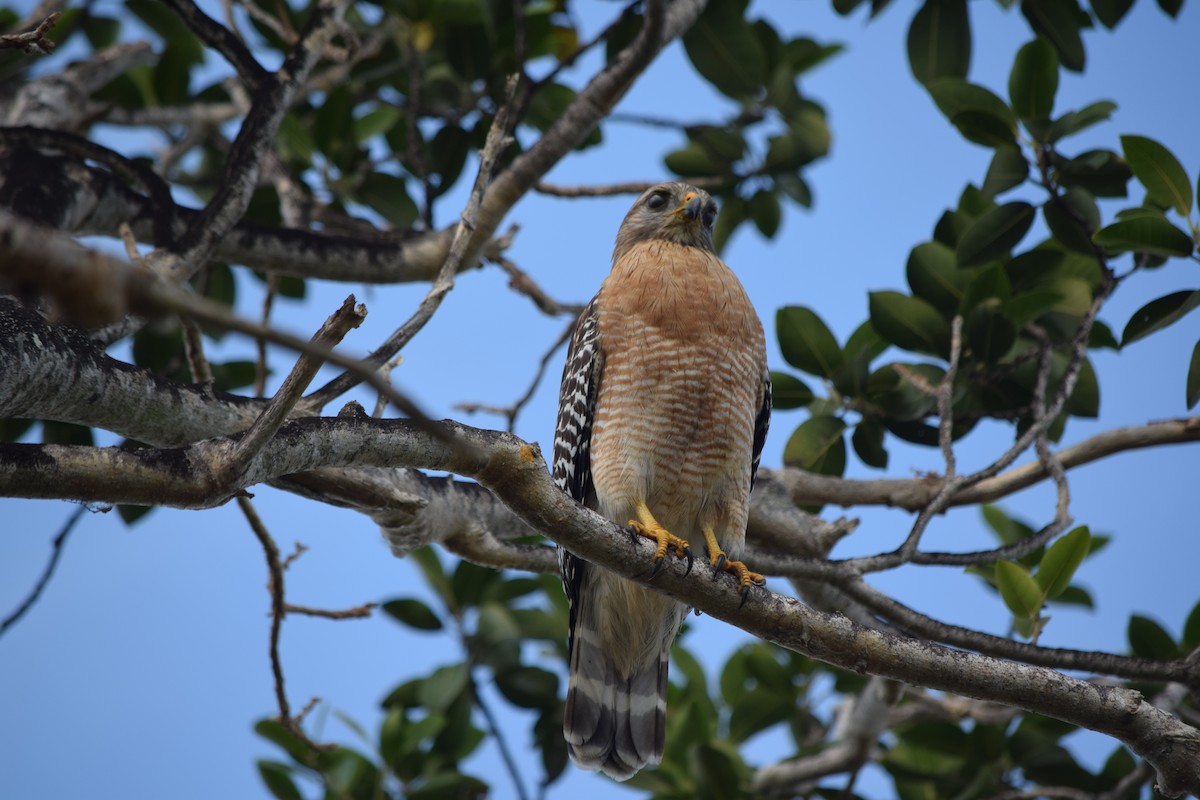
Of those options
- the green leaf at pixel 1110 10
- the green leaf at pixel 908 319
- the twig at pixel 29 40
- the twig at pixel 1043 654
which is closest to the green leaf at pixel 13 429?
the twig at pixel 29 40

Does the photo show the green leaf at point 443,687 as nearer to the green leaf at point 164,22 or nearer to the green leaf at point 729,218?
the green leaf at point 729,218

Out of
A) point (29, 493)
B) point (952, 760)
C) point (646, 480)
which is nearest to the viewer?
point (29, 493)

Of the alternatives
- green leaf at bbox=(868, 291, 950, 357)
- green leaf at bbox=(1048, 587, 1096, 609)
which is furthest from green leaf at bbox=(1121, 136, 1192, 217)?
green leaf at bbox=(1048, 587, 1096, 609)

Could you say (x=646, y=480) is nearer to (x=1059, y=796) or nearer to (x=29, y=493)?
(x=29, y=493)

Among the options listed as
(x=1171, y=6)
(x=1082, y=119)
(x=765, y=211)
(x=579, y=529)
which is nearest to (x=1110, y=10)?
(x=1171, y=6)

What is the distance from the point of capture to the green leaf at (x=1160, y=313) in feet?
14.9

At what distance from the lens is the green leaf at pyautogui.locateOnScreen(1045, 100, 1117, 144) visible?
5156 mm

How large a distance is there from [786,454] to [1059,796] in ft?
7.52

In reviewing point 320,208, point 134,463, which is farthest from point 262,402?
point 320,208

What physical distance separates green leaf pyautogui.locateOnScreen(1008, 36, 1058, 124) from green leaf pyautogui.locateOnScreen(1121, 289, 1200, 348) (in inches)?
46.0

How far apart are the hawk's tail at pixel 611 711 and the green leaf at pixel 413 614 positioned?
5.74ft

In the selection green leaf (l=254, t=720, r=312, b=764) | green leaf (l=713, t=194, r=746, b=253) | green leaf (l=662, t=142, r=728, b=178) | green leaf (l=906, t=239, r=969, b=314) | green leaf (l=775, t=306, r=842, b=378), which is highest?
green leaf (l=662, t=142, r=728, b=178)

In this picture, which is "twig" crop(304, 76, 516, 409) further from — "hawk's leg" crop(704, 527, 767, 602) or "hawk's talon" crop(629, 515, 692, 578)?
"hawk's leg" crop(704, 527, 767, 602)

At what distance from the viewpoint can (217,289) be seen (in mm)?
6961
